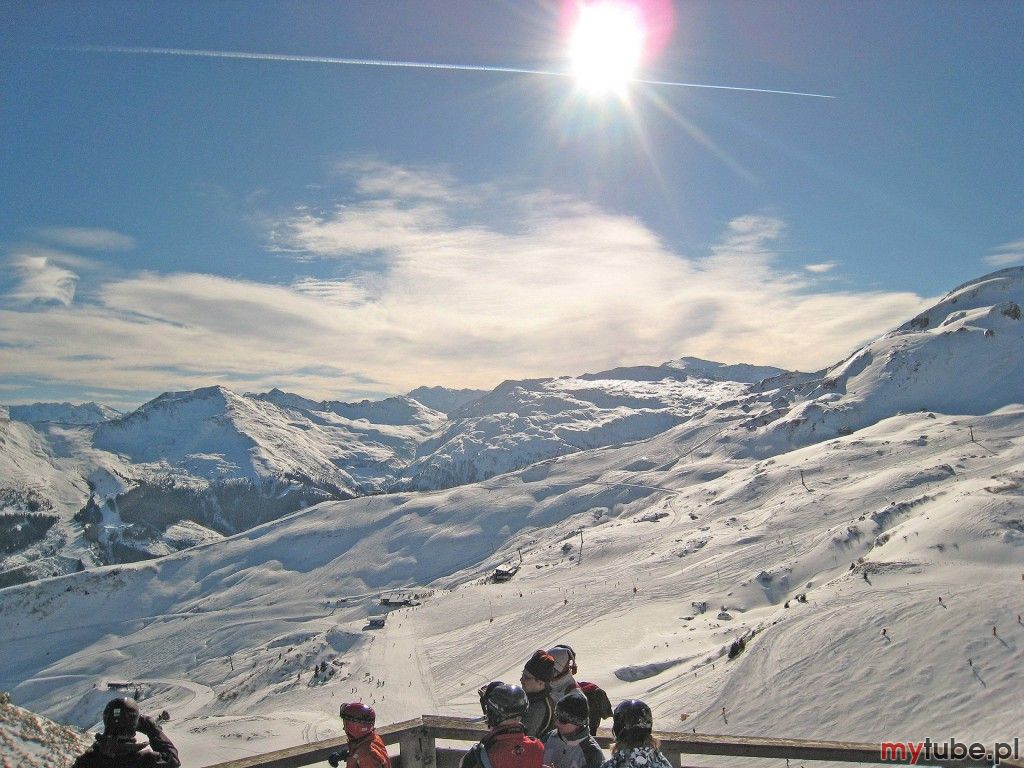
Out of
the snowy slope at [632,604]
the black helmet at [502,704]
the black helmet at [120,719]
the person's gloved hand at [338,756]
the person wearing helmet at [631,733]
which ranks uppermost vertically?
the black helmet at [120,719]

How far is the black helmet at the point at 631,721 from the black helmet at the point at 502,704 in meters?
0.74

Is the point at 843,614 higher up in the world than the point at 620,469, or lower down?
lower down

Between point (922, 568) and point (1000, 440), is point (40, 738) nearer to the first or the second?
point (922, 568)

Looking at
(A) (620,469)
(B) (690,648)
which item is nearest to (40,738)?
(B) (690,648)

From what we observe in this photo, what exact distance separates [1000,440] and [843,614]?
58948 millimetres

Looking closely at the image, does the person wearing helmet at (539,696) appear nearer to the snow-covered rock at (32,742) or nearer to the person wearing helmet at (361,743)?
the person wearing helmet at (361,743)

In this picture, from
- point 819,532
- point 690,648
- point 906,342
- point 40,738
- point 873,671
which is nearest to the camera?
point 40,738

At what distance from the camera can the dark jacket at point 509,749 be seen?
4.63 meters

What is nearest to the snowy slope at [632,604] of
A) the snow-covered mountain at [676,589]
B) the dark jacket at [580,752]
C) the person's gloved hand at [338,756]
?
the snow-covered mountain at [676,589]

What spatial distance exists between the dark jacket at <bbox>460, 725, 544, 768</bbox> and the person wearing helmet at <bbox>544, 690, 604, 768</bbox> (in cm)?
40

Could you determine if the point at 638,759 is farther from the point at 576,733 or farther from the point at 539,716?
the point at 539,716

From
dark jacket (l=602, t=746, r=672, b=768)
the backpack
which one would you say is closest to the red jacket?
dark jacket (l=602, t=746, r=672, b=768)

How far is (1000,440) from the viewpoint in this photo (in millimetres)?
66375

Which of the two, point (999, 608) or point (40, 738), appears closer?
point (40, 738)
